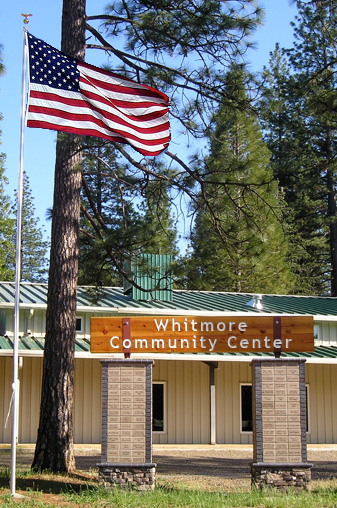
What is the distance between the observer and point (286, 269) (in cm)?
3281

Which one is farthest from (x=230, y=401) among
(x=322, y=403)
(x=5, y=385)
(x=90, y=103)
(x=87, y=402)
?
(x=90, y=103)

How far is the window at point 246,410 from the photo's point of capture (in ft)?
68.3

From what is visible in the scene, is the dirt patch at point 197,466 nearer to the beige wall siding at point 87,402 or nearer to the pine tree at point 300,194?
the beige wall siding at point 87,402

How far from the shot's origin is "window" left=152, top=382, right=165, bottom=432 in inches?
803

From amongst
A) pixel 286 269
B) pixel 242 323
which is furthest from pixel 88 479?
pixel 286 269

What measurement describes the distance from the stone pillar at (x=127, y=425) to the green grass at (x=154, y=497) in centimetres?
31

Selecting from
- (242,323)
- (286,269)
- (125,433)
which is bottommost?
(125,433)

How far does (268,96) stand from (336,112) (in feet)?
4.44

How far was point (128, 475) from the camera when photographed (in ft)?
36.9

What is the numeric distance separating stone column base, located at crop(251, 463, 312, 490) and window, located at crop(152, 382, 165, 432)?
30.6 feet

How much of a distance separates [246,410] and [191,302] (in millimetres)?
3567

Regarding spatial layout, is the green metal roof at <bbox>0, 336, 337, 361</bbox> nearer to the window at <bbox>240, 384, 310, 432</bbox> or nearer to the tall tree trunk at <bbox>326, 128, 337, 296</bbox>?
the window at <bbox>240, 384, 310, 432</bbox>

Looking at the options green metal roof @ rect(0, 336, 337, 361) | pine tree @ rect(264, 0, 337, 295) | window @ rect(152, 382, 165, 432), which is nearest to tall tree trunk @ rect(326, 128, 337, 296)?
pine tree @ rect(264, 0, 337, 295)

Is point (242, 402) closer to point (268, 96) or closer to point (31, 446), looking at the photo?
point (31, 446)
